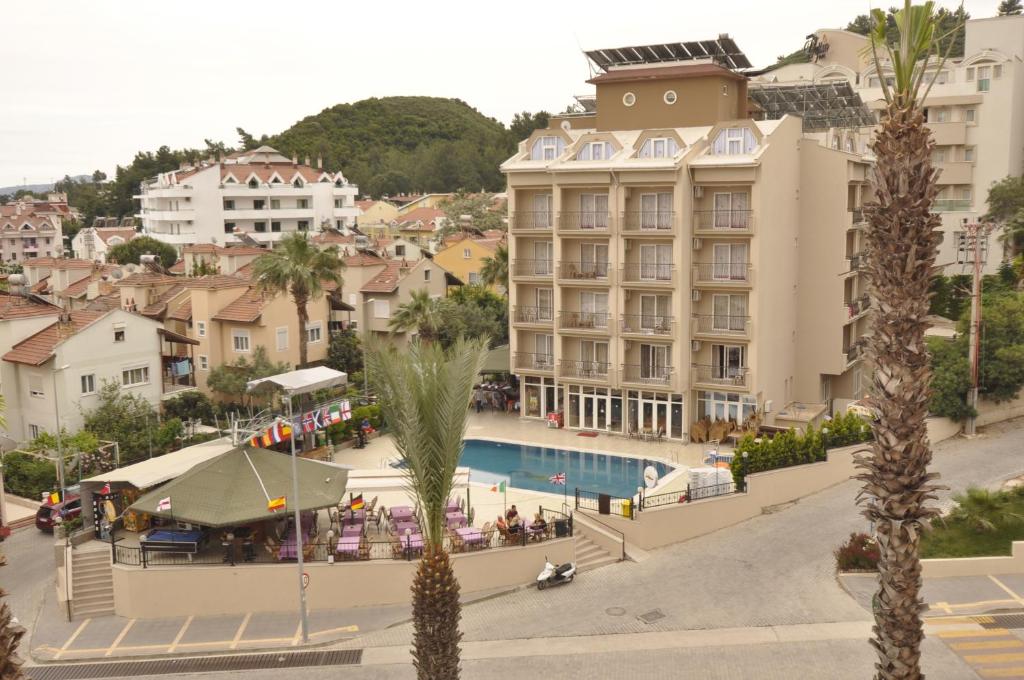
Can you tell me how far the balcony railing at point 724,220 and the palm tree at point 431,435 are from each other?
24.9m

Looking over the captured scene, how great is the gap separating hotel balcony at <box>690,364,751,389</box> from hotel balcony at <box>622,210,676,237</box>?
609 centimetres

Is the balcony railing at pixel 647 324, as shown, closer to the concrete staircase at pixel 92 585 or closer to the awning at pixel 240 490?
the awning at pixel 240 490

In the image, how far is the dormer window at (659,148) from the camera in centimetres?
4009

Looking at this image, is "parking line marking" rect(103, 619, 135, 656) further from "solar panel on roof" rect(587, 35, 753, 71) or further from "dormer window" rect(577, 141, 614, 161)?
"solar panel on roof" rect(587, 35, 753, 71)

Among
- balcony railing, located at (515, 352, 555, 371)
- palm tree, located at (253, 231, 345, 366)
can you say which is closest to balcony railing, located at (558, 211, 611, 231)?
balcony railing, located at (515, 352, 555, 371)

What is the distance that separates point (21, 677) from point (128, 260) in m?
80.3

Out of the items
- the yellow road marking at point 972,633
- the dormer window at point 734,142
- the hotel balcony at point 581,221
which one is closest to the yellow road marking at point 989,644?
the yellow road marking at point 972,633

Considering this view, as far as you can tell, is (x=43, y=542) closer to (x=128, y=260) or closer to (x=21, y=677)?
(x=21, y=677)

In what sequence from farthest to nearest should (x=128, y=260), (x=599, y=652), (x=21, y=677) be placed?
(x=128, y=260) → (x=599, y=652) → (x=21, y=677)

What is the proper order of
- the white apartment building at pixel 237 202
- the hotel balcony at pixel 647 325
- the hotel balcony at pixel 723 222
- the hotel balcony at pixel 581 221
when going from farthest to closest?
1. the white apartment building at pixel 237 202
2. the hotel balcony at pixel 581 221
3. the hotel balcony at pixel 647 325
4. the hotel balcony at pixel 723 222

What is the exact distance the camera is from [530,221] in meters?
44.2

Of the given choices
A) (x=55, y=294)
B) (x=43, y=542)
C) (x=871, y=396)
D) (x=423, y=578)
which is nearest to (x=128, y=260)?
(x=55, y=294)

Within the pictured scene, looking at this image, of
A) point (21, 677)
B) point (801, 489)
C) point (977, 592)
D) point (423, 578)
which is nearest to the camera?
point (21, 677)

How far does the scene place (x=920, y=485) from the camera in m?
12.9
